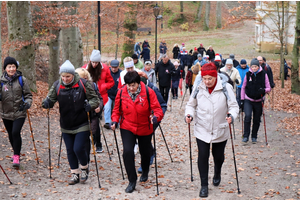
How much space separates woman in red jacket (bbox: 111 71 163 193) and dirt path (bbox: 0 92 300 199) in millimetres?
689

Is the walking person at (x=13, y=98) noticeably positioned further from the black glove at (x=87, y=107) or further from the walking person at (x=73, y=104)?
the black glove at (x=87, y=107)

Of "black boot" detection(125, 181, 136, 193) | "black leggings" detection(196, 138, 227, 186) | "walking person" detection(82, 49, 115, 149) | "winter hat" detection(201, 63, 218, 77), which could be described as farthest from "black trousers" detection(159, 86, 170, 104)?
"winter hat" detection(201, 63, 218, 77)

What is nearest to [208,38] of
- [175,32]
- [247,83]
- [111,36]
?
[175,32]

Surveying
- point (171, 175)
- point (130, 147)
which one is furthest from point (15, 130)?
point (171, 175)

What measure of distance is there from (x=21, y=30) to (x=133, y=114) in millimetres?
8663

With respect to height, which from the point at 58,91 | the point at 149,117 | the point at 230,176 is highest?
the point at 58,91

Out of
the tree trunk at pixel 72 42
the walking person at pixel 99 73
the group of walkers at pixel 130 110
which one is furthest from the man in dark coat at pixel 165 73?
the group of walkers at pixel 130 110

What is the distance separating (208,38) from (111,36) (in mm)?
22723

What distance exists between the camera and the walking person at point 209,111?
569cm

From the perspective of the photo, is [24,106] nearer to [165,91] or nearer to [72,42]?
[165,91]

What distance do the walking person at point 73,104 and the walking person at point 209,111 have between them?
5.84 ft

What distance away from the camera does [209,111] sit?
5.74m

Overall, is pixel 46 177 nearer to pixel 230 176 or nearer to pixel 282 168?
pixel 230 176

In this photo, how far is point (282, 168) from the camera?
7.77 m
